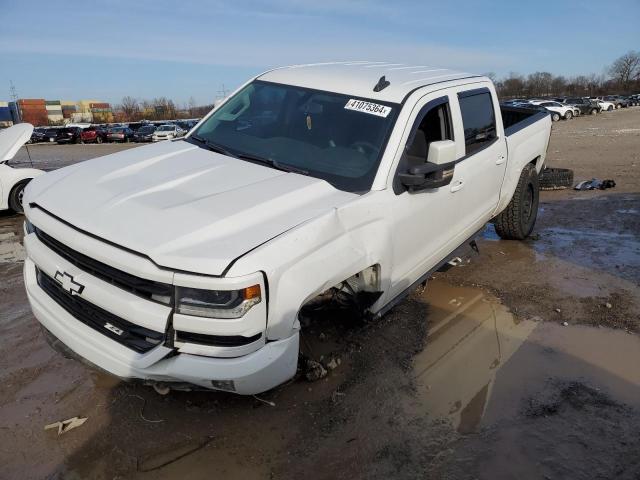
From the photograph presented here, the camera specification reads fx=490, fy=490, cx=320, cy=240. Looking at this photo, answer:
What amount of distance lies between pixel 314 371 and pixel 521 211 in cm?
374

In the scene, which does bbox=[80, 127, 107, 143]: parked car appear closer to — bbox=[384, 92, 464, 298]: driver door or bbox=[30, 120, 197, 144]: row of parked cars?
bbox=[30, 120, 197, 144]: row of parked cars

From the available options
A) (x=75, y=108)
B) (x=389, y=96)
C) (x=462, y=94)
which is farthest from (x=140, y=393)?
(x=75, y=108)

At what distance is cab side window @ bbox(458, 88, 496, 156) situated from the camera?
4160 mm

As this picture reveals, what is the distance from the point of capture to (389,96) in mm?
3541

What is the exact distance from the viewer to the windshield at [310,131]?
3242 mm

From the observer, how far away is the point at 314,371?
10.5 ft

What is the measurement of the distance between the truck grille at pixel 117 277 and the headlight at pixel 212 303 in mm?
71

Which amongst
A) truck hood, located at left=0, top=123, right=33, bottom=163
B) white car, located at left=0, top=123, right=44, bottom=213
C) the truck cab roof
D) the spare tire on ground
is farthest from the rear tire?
the spare tire on ground

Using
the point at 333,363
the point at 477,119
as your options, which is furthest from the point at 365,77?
the point at 333,363

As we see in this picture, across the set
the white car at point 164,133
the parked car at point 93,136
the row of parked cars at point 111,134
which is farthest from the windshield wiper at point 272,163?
the parked car at point 93,136

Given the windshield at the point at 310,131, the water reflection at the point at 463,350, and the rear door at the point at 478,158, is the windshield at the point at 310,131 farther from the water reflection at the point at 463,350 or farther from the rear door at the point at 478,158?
the water reflection at the point at 463,350

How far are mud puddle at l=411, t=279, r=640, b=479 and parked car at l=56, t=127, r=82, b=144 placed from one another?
38087 mm

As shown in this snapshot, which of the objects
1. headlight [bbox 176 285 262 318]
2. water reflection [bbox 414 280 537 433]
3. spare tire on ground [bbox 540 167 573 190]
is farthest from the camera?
spare tire on ground [bbox 540 167 573 190]

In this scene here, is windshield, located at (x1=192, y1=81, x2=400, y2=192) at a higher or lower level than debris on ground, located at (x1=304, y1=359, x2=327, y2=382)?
higher
